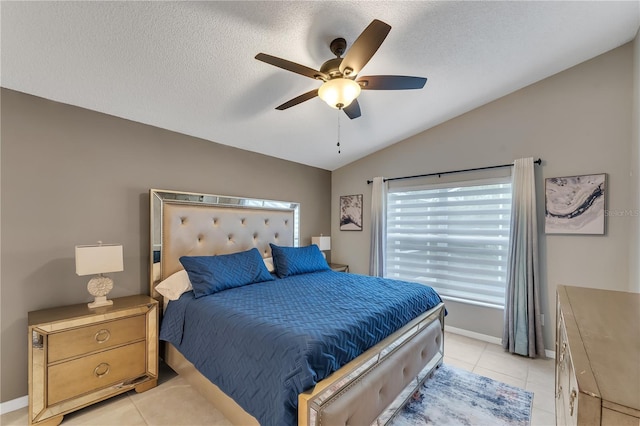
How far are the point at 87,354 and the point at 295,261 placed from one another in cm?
193

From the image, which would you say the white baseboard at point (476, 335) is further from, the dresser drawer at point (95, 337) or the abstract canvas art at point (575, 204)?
the dresser drawer at point (95, 337)

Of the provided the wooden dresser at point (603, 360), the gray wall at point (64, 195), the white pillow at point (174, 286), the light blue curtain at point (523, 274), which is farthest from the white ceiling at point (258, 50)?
the wooden dresser at point (603, 360)

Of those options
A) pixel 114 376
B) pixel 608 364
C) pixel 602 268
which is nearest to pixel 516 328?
pixel 602 268

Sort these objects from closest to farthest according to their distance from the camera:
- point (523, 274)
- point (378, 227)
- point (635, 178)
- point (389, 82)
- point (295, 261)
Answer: point (389, 82)
point (635, 178)
point (523, 274)
point (295, 261)
point (378, 227)

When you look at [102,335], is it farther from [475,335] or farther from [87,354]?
[475,335]

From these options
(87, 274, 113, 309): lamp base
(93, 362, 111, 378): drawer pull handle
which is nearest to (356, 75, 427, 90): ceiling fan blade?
(87, 274, 113, 309): lamp base

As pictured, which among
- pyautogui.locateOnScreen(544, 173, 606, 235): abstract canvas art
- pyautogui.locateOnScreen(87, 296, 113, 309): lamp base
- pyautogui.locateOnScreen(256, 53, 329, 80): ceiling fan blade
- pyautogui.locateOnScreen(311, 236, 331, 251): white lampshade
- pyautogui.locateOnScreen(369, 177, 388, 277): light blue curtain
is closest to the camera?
pyautogui.locateOnScreen(256, 53, 329, 80): ceiling fan blade

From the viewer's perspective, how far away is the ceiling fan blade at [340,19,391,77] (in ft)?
4.37

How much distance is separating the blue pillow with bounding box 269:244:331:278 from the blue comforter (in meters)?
0.53

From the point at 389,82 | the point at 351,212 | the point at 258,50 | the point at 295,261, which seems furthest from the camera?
the point at 351,212

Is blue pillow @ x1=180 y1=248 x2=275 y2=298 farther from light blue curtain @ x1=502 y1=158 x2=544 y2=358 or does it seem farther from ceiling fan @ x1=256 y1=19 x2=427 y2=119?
light blue curtain @ x1=502 y1=158 x2=544 y2=358

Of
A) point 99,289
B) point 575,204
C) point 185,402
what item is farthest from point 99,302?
point 575,204

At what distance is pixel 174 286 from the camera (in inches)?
94.0

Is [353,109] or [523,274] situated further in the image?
[523,274]
